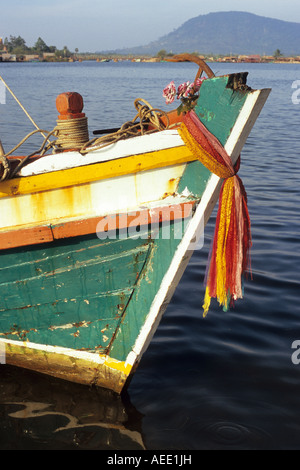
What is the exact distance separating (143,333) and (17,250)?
941mm

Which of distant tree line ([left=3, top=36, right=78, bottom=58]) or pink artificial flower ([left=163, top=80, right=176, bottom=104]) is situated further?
distant tree line ([left=3, top=36, right=78, bottom=58])

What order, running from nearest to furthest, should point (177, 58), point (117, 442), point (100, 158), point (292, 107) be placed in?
point (100, 158)
point (177, 58)
point (117, 442)
point (292, 107)

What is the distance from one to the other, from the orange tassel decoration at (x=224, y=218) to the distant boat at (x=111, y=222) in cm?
2

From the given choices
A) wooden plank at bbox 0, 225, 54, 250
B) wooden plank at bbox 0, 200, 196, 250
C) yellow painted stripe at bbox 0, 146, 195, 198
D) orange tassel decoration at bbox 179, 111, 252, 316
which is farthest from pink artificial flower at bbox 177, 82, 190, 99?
wooden plank at bbox 0, 225, 54, 250

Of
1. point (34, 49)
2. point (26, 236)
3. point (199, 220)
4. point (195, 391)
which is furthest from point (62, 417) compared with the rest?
point (34, 49)

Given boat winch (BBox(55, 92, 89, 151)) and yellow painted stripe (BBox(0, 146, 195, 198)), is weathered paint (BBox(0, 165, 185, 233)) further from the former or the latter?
boat winch (BBox(55, 92, 89, 151))

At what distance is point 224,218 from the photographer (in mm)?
2875

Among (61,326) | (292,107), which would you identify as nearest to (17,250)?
(61,326)

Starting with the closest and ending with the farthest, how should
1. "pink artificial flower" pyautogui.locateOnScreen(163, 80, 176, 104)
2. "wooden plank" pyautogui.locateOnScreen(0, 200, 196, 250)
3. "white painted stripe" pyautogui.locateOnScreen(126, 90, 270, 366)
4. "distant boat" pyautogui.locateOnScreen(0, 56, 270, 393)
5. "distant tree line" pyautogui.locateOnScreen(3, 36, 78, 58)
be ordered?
"white painted stripe" pyautogui.locateOnScreen(126, 90, 270, 366) < "distant boat" pyautogui.locateOnScreen(0, 56, 270, 393) < "wooden plank" pyautogui.locateOnScreen(0, 200, 196, 250) < "pink artificial flower" pyautogui.locateOnScreen(163, 80, 176, 104) < "distant tree line" pyautogui.locateOnScreen(3, 36, 78, 58)

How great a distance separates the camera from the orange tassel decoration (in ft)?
8.73

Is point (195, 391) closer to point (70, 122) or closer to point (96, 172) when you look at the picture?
point (96, 172)

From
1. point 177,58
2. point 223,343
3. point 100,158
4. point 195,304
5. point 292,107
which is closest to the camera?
point 100,158

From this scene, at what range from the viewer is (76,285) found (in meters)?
3.22
